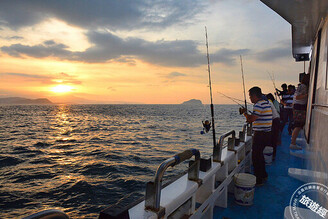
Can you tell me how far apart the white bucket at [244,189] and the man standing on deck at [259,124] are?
2.94ft

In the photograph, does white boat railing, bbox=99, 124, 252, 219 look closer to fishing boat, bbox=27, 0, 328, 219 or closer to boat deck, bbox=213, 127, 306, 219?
fishing boat, bbox=27, 0, 328, 219

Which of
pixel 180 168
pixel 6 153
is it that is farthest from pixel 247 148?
pixel 6 153

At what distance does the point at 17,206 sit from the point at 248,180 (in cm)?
874

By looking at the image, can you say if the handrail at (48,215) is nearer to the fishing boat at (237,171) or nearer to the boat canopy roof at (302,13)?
the fishing boat at (237,171)

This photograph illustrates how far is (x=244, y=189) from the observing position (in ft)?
12.2

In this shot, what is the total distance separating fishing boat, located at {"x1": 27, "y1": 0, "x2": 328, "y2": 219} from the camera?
2066 mm

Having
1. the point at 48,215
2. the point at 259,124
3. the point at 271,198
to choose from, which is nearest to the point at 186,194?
the point at 48,215

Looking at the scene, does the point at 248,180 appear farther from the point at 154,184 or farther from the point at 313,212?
the point at 154,184

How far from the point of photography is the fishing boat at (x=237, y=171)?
2.07 metres

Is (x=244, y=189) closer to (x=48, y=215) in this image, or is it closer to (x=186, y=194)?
(x=186, y=194)

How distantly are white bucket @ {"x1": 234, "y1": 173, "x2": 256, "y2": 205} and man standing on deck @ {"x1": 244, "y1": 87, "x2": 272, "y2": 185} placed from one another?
35.2 inches

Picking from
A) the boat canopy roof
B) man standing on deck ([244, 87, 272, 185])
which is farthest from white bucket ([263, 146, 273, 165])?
the boat canopy roof

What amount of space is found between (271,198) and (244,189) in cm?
80

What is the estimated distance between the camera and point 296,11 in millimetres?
4508
